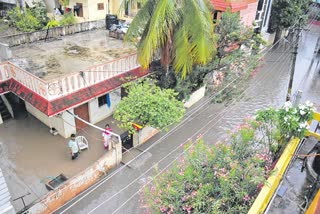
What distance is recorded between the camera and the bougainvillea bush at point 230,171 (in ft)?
17.5

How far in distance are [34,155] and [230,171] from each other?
30.5 ft

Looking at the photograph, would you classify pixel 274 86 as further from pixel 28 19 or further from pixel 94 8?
pixel 28 19

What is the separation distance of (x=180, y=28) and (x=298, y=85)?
12180 millimetres

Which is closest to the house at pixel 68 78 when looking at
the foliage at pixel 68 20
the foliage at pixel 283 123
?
the foliage at pixel 68 20

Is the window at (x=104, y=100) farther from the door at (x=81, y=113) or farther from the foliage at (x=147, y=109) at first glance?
the foliage at (x=147, y=109)

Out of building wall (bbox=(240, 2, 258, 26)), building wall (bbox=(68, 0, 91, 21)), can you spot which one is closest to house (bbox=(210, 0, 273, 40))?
building wall (bbox=(240, 2, 258, 26))

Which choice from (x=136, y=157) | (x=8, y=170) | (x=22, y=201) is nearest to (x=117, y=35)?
(x=136, y=157)

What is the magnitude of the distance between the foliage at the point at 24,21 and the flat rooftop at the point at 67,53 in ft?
9.43

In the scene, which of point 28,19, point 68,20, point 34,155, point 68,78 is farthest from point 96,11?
point 34,155

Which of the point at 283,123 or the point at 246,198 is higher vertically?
the point at 283,123

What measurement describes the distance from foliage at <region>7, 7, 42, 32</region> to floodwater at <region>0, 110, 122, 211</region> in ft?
24.5

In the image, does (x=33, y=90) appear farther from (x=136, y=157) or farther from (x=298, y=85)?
(x=298, y=85)

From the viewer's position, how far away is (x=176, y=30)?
11.9m

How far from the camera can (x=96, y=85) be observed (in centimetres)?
1219
